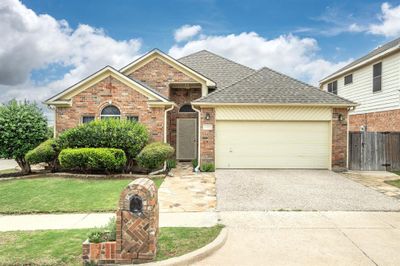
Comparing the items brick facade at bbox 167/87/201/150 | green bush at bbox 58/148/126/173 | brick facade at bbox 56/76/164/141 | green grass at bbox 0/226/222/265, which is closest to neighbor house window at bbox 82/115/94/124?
brick facade at bbox 56/76/164/141

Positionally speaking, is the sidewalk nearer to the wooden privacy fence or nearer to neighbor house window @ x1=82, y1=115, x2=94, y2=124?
neighbor house window @ x1=82, y1=115, x2=94, y2=124

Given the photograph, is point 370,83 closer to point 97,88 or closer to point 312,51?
point 312,51

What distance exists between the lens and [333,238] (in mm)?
5121

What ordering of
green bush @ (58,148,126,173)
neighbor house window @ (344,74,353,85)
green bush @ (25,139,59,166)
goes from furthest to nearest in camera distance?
neighbor house window @ (344,74,353,85) < green bush @ (25,139,59,166) < green bush @ (58,148,126,173)

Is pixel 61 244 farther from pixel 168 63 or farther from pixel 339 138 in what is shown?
pixel 168 63

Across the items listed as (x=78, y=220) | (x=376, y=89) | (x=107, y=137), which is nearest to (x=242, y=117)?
(x=107, y=137)

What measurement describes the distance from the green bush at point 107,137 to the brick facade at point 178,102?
3.28 metres

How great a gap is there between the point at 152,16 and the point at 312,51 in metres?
11.3

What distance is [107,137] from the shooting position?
11.9 meters

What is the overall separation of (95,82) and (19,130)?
393 cm

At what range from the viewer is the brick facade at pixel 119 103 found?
13219mm

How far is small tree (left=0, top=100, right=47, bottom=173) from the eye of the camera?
1187 cm

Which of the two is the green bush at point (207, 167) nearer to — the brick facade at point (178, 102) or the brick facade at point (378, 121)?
the brick facade at point (178, 102)

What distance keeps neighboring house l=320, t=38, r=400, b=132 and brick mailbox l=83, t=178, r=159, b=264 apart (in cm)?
1242
